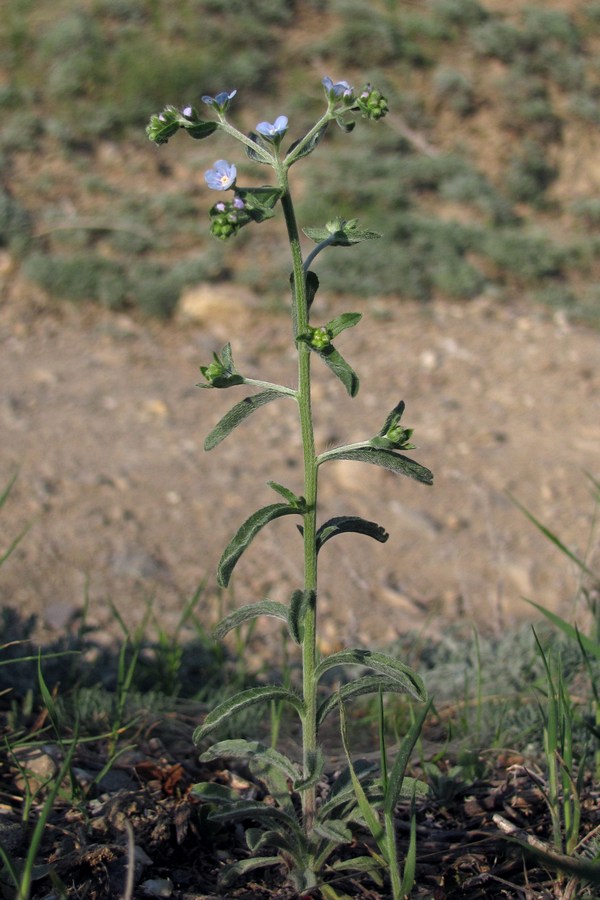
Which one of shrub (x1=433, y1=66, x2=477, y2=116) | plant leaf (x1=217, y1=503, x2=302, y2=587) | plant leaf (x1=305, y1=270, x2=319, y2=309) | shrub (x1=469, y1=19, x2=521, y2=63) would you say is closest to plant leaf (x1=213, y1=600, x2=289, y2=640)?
plant leaf (x1=217, y1=503, x2=302, y2=587)

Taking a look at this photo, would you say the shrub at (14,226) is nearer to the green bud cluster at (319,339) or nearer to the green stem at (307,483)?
the green stem at (307,483)

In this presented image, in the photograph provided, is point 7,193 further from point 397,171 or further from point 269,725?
point 269,725

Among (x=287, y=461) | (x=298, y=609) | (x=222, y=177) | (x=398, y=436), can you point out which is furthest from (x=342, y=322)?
(x=287, y=461)

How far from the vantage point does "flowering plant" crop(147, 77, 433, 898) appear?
1.76m

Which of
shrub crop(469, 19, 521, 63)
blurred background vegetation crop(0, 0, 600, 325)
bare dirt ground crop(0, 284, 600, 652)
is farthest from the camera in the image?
shrub crop(469, 19, 521, 63)

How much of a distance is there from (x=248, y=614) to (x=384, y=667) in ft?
0.89

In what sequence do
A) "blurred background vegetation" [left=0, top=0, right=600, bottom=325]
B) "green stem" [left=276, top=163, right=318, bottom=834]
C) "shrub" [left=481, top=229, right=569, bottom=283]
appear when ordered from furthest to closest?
"shrub" [left=481, top=229, right=569, bottom=283]
"blurred background vegetation" [left=0, top=0, right=600, bottom=325]
"green stem" [left=276, top=163, right=318, bottom=834]

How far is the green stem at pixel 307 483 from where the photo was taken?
5.82 ft

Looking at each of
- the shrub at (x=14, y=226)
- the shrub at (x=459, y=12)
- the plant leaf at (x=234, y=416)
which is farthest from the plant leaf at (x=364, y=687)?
the shrub at (x=459, y=12)

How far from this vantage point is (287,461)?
178 inches

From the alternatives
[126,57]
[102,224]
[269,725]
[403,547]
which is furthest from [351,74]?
[269,725]

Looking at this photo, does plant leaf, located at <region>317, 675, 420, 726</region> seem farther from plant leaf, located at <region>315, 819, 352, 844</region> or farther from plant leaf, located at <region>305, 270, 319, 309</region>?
plant leaf, located at <region>305, 270, 319, 309</region>

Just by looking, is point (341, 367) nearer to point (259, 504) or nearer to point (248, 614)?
point (248, 614)

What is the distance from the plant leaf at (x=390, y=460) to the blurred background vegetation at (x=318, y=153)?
373cm
